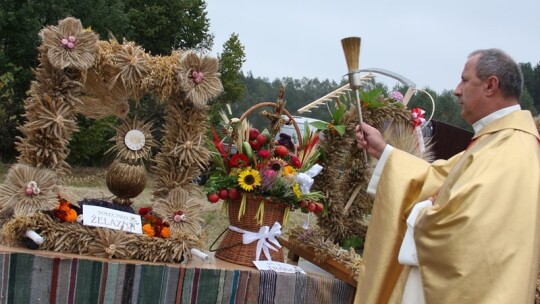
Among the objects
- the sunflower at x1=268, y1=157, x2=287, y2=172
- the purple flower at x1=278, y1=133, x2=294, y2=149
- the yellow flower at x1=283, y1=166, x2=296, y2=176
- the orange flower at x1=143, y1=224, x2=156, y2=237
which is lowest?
the orange flower at x1=143, y1=224, x2=156, y2=237

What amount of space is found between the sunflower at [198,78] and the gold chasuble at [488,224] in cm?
118

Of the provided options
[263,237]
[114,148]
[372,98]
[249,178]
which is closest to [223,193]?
[249,178]

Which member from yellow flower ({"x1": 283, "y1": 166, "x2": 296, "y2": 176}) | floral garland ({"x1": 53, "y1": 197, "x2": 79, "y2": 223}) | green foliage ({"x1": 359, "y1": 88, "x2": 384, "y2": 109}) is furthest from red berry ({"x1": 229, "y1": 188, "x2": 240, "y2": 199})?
green foliage ({"x1": 359, "y1": 88, "x2": 384, "y2": 109})

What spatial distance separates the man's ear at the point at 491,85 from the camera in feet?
8.27

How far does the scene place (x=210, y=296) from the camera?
9.76ft

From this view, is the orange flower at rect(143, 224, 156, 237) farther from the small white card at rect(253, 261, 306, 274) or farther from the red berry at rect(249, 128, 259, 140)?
the red berry at rect(249, 128, 259, 140)

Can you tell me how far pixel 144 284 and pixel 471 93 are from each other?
155cm

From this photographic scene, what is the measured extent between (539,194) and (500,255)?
0.28m

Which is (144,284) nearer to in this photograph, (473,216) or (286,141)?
(286,141)

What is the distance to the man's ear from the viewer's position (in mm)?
2521

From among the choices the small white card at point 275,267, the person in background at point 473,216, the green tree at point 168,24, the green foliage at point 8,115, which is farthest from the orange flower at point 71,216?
the green tree at point 168,24

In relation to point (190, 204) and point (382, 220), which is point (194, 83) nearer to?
point (190, 204)

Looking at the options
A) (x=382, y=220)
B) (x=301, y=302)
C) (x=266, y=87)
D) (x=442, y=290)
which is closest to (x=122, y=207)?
(x=301, y=302)

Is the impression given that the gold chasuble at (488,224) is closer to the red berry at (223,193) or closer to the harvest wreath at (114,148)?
the red berry at (223,193)
